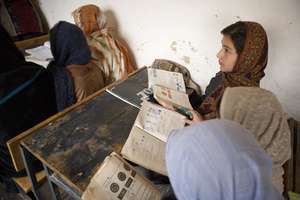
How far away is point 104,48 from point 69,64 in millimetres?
349

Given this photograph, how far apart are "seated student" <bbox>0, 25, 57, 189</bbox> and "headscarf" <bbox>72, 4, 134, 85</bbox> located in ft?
1.46

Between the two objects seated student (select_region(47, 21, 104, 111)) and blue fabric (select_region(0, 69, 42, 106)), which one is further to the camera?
seated student (select_region(47, 21, 104, 111))

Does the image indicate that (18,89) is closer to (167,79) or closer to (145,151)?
(145,151)

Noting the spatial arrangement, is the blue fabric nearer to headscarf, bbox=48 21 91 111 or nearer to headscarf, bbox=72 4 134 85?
headscarf, bbox=48 21 91 111

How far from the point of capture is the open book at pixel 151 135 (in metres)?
0.89

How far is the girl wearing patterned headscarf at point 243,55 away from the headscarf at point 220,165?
516mm

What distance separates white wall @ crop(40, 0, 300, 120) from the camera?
42.1 inches

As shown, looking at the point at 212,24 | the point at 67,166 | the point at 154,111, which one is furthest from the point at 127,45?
the point at 67,166

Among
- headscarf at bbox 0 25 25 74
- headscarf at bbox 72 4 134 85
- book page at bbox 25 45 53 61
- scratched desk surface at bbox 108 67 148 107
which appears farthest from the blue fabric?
book page at bbox 25 45 53 61

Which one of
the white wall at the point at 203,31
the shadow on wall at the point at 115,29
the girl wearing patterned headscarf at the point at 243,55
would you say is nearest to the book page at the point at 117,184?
the girl wearing patterned headscarf at the point at 243,55

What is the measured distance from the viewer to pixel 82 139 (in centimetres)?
98

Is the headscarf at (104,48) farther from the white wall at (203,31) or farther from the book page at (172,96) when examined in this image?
the book page at (172,96)

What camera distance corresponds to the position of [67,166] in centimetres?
85

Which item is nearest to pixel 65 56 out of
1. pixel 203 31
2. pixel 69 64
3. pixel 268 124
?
pixel 69 64
